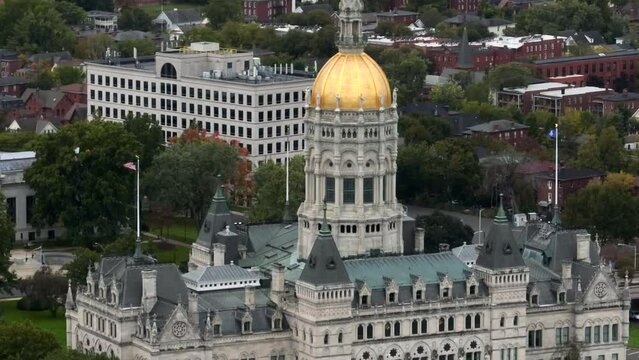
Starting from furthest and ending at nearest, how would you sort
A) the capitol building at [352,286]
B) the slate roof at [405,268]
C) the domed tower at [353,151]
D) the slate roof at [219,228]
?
the slate roof at [219,228], the domed tower at [353,151], the slate roof at [405,268], the capitol building at [352,286]

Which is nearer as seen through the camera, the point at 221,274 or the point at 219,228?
the point at 221,274

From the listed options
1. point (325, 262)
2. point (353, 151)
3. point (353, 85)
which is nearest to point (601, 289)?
point (353, 151)

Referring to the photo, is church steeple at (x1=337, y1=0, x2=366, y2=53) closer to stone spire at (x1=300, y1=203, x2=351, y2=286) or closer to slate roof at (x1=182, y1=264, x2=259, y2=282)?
stone spire at (x1=300, y1=203, x2=351, y2=286)

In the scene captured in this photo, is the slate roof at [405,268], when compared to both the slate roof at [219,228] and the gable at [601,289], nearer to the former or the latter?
the gable at [601,289]

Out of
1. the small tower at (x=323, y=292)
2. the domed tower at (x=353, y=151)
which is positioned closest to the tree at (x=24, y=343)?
the small tower at (x=323, y=292)

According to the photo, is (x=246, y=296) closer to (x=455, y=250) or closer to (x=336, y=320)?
(x=336, y=320)

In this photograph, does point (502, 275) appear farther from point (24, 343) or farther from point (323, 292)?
point (24, 343)
